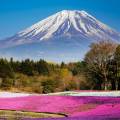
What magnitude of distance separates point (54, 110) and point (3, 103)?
6.28m

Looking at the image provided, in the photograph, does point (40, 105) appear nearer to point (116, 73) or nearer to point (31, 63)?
point (116, 73)

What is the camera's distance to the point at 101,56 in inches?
3334

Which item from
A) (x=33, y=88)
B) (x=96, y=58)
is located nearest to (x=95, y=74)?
(x=96, y=58)

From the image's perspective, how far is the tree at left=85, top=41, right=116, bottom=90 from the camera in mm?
84775

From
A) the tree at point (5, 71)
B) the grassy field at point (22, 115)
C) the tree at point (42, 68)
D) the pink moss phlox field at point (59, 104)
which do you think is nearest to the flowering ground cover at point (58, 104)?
the pink moss phlox field at point (59, 104)

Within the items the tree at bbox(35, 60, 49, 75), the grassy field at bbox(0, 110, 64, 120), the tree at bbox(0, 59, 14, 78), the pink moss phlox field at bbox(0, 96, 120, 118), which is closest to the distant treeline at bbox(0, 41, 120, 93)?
the tree at bbox(0, 59, 14, 78)

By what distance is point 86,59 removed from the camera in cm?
8812

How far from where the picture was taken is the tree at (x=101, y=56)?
84.8 meters

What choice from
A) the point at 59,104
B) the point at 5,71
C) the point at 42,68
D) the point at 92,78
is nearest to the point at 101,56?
the point at 92,78

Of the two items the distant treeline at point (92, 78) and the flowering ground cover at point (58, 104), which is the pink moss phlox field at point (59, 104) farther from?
the distant treeline at point (92, 78)

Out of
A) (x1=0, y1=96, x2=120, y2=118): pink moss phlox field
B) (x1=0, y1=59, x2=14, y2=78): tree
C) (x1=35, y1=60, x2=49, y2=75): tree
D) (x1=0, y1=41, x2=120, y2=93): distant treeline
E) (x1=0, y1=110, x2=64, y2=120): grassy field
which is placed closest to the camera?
(x1=0, y1=110, x2=64, y2=120): grassy field

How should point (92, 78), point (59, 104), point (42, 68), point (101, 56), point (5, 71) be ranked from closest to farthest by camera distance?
point (59, 104)
point (101, 56)
point (92, 78)
point (5, 71)
point (42, 68)

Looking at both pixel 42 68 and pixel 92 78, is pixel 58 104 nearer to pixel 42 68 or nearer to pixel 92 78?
pixel 92 78

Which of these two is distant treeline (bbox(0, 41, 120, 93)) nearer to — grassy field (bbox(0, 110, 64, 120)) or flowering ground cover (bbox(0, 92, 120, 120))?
flowering ground cover (bbox(0, 92, 120, 120))
